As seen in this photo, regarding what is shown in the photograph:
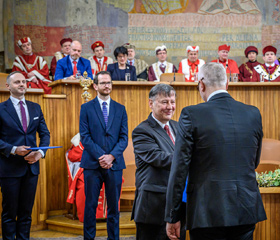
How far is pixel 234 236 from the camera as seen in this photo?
2143 mm

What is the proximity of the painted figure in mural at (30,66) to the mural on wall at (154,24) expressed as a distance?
1100 millimetres

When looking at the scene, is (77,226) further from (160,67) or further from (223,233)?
(160,67)

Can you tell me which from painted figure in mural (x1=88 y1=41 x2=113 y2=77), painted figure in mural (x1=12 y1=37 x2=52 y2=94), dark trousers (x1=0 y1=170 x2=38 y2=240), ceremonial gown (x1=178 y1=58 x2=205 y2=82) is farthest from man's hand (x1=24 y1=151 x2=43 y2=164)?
ceremonial gown (x1=178 y1=58 x2=205 y2=82)

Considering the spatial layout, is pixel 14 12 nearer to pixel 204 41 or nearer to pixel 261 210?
pixel 204 41

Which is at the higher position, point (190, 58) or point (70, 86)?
point (190, 58)

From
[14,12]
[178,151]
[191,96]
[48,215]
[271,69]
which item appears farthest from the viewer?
[14,12]

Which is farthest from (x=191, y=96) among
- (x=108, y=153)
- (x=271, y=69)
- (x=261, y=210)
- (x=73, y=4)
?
(x=73, y=4)

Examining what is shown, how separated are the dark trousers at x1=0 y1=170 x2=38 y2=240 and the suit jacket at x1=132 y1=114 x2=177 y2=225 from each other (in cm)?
164

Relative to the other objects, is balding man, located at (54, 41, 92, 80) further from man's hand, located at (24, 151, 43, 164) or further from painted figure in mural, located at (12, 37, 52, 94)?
man's hand, located at (24, 151, 43, 164)

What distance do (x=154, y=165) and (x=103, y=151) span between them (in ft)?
5.14

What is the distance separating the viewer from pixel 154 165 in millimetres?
2598

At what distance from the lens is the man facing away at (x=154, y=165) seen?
2.61 meters

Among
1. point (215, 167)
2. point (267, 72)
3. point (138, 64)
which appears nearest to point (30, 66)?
point (138, 64)

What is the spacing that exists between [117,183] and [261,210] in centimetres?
215
